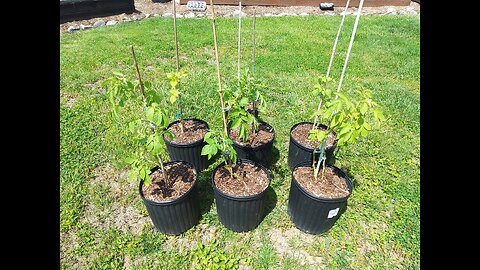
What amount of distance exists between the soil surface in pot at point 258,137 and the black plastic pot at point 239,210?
0.49 metres

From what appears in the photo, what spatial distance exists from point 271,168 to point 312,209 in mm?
986

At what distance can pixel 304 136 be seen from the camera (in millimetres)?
3221

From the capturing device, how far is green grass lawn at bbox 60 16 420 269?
8.46 feet

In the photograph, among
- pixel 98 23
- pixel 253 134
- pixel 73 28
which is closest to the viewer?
pixel 253 134

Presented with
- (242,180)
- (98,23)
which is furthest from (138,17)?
(242,180)

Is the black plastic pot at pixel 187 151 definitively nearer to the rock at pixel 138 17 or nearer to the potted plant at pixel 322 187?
the potted plant at pixel 322 187

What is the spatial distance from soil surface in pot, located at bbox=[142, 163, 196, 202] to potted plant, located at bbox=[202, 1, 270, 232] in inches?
9.8

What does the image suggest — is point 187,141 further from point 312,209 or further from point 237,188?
point 312,209

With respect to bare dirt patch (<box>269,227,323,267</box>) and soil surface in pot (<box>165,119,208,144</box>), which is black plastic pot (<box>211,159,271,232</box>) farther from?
soil surface in pot (<box>165,119,208,144</box>)

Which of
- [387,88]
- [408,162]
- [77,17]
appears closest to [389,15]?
[387,88]

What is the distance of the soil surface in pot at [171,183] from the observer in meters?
2.48
